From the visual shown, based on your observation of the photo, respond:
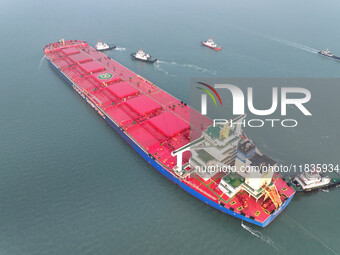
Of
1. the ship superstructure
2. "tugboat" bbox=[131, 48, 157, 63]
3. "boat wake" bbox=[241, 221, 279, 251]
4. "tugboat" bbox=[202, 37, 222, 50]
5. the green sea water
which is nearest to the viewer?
"boat wake" bbox=[241, 221, 279, 251]

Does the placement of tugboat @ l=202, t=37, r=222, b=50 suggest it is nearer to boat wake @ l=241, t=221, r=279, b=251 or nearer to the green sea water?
the green sea water

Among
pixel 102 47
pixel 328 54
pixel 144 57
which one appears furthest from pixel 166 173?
pixel 328 54

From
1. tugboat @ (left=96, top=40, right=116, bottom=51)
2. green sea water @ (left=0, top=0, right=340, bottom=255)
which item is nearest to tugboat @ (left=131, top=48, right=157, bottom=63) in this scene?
green sea water @ (left=0, top=0, right=340, bottom=255)

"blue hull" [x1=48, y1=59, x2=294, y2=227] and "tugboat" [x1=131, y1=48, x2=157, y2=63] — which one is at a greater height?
"tugboat" [x1=131, y1=48, x2=157, y2=63]

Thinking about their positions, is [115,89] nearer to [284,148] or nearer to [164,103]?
[164,103]

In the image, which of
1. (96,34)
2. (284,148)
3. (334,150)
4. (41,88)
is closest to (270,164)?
(284,148)

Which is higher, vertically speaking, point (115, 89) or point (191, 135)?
point (115, 89)

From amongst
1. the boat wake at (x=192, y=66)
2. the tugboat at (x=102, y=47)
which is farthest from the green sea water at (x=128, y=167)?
the tugboat at (x=102, y=47)

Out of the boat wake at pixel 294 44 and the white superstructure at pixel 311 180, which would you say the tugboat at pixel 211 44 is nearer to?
the boat wake at pixel 294 44
